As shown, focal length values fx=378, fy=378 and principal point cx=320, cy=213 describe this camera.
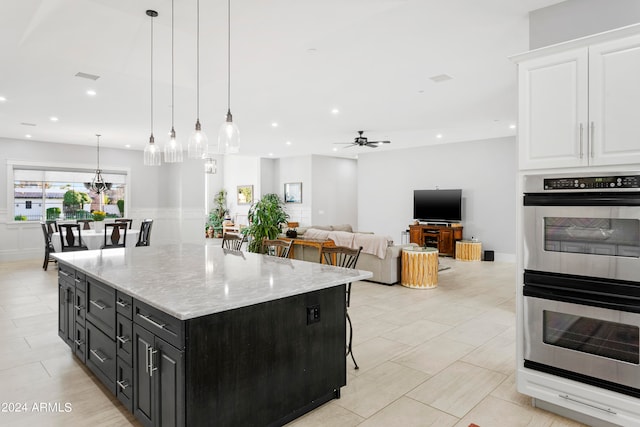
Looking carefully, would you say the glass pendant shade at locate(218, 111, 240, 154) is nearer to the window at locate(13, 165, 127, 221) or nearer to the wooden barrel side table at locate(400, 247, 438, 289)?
the wooden barrel side table at locate(400, 247, 438, 289)

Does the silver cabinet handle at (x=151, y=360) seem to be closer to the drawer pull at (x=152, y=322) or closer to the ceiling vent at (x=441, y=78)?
the drawer pull at (x=152, y=322)

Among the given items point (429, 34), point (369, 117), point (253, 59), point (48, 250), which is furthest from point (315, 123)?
point (48, 250)

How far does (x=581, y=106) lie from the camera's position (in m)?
2.32

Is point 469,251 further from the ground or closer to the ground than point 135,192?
closer to the ground

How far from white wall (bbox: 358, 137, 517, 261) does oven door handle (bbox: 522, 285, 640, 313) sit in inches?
269

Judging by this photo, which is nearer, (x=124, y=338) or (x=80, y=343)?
(x=124, y=338)

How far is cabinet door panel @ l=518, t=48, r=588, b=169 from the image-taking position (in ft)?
7.63

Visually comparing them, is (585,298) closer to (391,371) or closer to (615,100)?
(615,100)

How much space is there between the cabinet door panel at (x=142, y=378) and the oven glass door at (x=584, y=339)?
240 centimetres

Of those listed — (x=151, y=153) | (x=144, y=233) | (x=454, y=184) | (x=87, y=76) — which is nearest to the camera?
(x=151, y=153)

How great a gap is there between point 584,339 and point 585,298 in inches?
10.6

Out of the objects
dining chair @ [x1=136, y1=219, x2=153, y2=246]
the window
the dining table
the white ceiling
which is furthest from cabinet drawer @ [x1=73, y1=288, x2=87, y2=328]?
the window

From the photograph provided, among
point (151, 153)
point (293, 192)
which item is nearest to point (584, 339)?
point (151, 153)

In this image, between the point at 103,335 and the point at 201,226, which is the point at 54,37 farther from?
the point at 201,226
